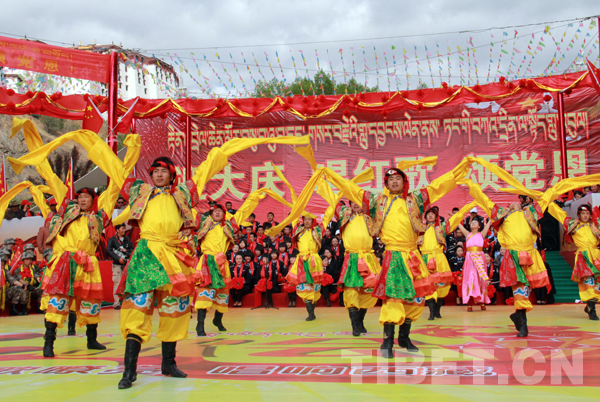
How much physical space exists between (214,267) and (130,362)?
2.93 meters

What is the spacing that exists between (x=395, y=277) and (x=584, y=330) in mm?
2946

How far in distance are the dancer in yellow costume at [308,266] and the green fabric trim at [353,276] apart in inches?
63.3

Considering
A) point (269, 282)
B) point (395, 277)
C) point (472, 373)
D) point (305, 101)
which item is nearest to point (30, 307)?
point (269, 282)

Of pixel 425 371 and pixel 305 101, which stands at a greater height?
pixel 305 101

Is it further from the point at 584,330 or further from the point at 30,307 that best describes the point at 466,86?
the point at 30,307

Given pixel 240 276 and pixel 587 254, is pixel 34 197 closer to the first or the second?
pixel 240 276

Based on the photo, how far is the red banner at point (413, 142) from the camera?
1194 centimetres

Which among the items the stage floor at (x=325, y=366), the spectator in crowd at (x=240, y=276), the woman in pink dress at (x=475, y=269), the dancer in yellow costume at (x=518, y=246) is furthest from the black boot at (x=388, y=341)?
the spectator in crowd at (x=240, y=276)

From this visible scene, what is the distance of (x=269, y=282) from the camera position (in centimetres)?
1001

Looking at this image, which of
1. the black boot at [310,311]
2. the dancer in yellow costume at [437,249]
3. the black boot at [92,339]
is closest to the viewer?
the black boot at [92,339]

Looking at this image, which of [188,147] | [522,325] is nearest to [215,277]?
[522,325]

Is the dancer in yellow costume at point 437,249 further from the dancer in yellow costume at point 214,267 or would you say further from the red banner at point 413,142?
the red banner at point 413,142

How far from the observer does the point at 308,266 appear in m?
7.77

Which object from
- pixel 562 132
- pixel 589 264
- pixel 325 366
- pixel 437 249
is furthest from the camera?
pixel 562 132
